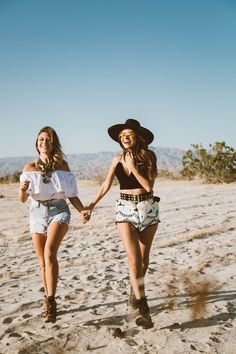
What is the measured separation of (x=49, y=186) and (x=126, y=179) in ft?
2.55

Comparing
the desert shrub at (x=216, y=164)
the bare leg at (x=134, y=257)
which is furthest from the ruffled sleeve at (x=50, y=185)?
the desert shrub at (x=216, y=164)

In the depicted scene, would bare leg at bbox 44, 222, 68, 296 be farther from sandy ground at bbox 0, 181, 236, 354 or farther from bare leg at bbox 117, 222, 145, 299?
bare leg at bbox 117, 222, 145, 299

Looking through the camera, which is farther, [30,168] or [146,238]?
[30,168]

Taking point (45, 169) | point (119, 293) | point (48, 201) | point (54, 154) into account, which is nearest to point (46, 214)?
point (48, 201)

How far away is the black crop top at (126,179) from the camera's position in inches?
148

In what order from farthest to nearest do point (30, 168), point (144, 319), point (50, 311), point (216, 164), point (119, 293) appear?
point (216, 164) → point (119, 293) → point (30, 168) → point (50, 311) → point (144, 319)

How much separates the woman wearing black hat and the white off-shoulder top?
0.47 meters

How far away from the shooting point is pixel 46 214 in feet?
12.2

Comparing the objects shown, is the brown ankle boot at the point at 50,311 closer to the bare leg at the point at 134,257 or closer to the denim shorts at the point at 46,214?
the denim shorts at the point at 46,214

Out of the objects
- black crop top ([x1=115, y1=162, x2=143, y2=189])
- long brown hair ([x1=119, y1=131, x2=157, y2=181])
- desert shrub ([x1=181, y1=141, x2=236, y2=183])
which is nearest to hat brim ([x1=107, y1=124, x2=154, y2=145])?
long brown hair ([x1=119, y1=131, x2=157, y2=181])

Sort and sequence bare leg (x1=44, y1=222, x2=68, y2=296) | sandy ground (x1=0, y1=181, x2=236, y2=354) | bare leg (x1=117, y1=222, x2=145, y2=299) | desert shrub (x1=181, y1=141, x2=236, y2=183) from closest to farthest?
sandy ground (x1=0, y1=181, x2=236, y2=354) → bare leg (x1=117, y1=222, x2=145, y2=299) → bare leg (x1=44, y1=222, x2=68, y2=296) → desert shrub (x1=181, y1=141, x2=236, y2=183)

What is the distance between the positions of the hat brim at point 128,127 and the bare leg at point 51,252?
1.14 meters

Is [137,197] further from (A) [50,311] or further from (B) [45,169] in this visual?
(A) [50,311]

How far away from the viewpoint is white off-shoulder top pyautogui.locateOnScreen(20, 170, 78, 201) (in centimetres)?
375
